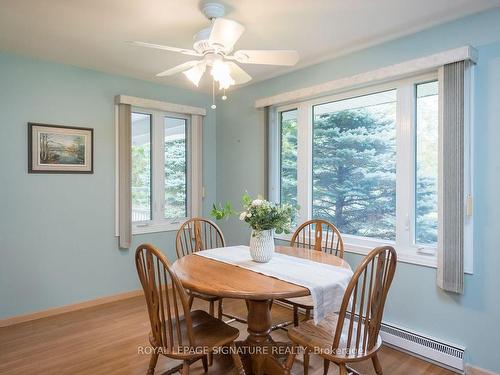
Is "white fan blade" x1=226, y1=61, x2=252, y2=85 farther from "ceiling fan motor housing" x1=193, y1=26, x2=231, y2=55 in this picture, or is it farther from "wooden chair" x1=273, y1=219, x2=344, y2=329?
"wooden chair" x1=273, y1=219, x2=344, y2=329

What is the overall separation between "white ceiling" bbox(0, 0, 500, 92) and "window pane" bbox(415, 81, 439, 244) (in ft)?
1.66

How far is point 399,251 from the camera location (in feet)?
8.50

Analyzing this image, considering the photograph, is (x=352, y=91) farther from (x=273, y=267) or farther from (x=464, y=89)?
(x=273, y=267)

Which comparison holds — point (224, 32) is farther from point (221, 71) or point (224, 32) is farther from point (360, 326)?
point (360, 326)

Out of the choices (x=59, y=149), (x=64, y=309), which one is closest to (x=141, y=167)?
(x=59, y=149)

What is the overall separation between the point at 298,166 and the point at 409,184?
1101 millimetres

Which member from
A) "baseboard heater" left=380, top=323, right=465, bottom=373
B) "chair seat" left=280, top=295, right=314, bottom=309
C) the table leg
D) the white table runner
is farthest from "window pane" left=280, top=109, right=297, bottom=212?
the table leg

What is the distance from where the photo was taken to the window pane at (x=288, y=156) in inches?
137

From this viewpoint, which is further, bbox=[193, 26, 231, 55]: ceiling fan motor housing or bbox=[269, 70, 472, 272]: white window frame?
bbox=[269, 70, 472, 272]: white window frame

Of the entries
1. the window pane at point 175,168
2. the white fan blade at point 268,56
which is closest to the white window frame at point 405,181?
the white fan blade at point 268,56

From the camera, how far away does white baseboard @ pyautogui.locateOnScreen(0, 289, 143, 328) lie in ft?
9.68

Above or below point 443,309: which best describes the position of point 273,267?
above

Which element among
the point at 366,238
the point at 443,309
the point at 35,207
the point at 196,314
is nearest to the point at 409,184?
the point at 366,238

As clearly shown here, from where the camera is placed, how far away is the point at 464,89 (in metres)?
2.16
